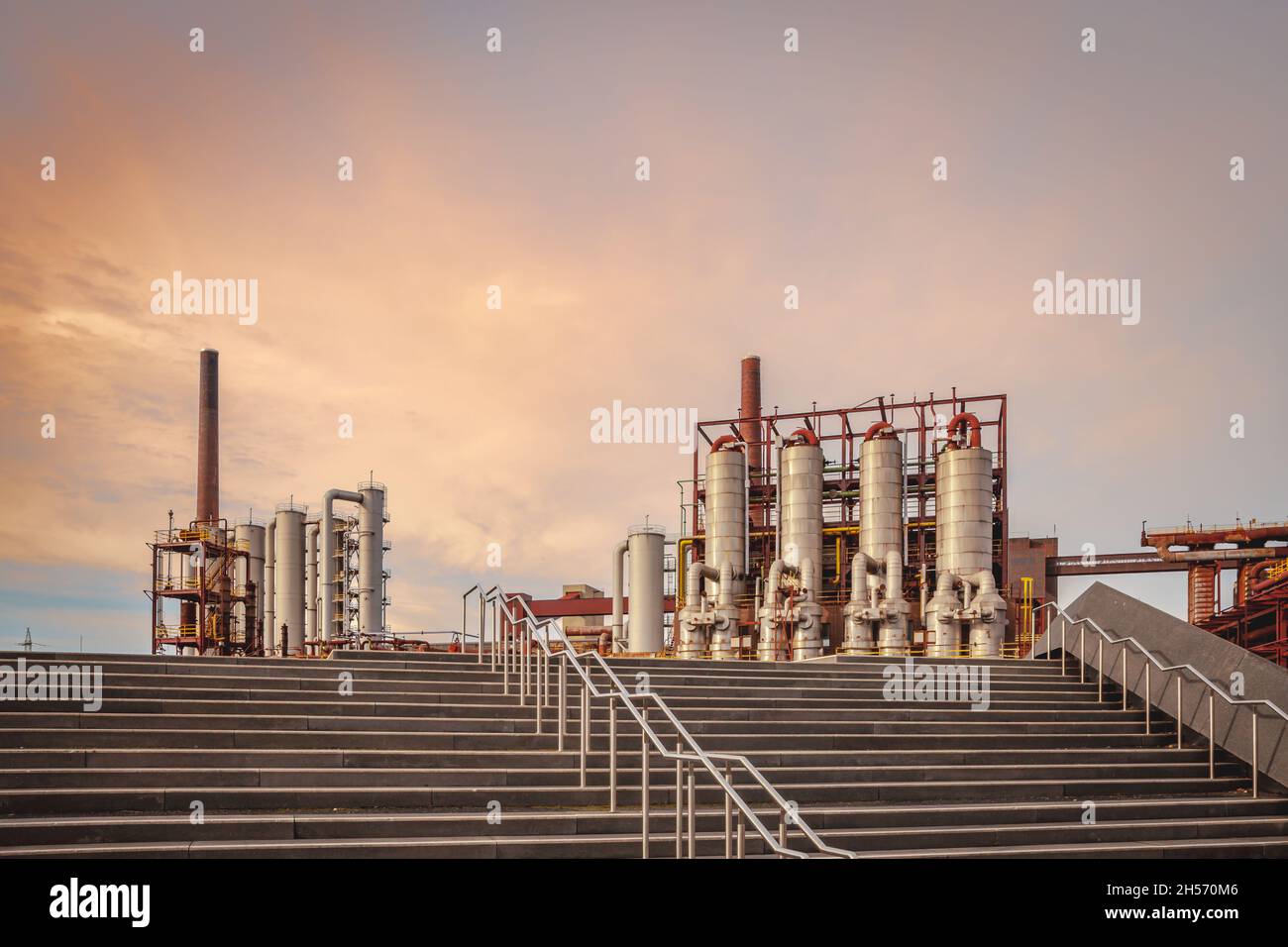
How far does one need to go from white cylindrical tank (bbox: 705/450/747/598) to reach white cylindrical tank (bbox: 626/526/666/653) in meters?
1.81

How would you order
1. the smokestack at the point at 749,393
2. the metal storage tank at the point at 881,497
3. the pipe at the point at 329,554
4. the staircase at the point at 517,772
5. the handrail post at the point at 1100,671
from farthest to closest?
the pipe at the point at 329,554, the smokestack at the point at 749,393, the metal storage tank at the point at 881,497, the handrail post at the point at 1100,671, the staircase at the point at 517,772

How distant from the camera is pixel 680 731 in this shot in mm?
8172

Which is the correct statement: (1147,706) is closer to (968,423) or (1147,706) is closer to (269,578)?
(968,423)

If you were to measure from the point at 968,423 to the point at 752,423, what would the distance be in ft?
27.4

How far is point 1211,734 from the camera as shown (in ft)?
38.3

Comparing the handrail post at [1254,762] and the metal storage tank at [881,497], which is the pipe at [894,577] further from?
the handrail post at [1254,762]

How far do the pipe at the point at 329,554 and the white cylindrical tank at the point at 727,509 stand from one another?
1478 centimetres

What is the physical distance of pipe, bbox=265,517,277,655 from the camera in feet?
146

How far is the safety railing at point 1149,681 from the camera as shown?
11641mm

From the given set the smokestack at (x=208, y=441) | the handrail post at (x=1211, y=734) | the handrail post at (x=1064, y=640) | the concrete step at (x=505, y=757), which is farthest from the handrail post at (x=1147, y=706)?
the smokestack at (x=208, y=441)

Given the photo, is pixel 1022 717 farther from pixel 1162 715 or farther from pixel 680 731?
pixel 680 731

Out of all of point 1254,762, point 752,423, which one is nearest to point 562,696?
point 1254,762
